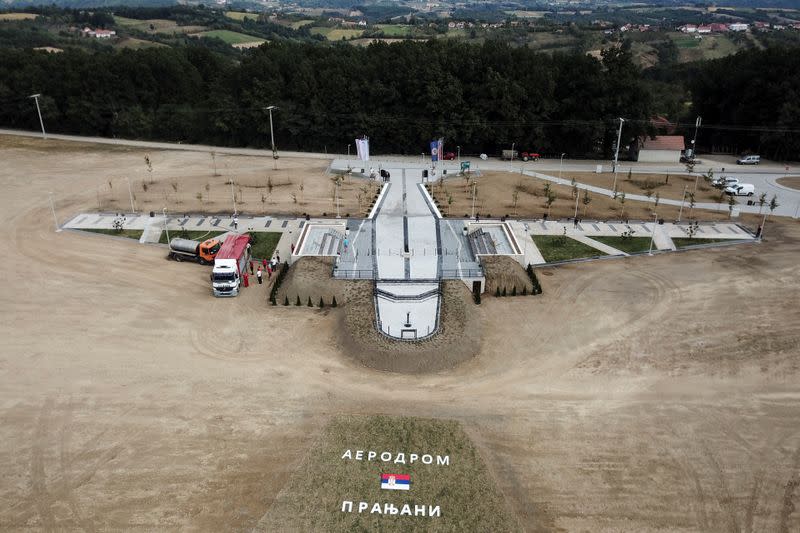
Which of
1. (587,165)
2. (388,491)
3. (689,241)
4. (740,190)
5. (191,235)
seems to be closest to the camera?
(388,491)

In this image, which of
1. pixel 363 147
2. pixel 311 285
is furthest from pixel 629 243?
pixel 363 147

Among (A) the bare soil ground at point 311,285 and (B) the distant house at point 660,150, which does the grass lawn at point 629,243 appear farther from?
(B) the distant house at point 660,150

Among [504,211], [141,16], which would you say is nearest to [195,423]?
[504,211]

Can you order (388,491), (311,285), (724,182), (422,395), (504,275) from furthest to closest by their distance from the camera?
1. (724,182)
2. (504,275)
3. (311,285)
4. (422,395)
5. (388,491)

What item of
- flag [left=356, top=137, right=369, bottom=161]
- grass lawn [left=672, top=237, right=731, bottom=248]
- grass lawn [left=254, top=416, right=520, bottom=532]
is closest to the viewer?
grass lawn [left=254, top=416, right=520, bottom=532]

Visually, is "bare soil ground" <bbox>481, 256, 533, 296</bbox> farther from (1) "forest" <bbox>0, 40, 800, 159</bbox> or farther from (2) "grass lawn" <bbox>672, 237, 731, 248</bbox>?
(1) "forest" <bbox>0, 40, 800, 159</bbox>

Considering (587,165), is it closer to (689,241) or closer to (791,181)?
(791,181)

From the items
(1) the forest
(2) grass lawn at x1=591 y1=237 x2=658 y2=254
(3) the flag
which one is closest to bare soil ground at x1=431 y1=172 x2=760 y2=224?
(2) grass lawn at x1=591 y1=237 x2=658 y2=254
